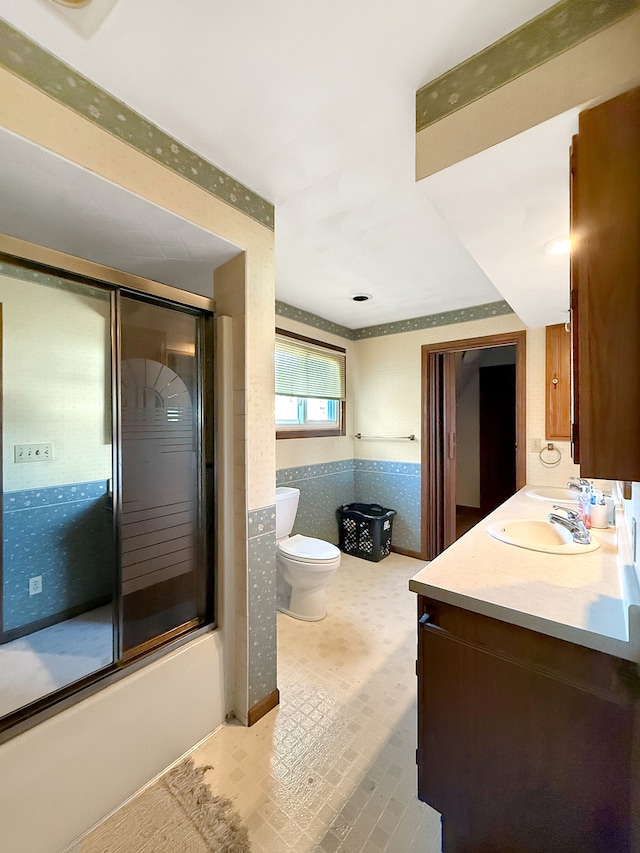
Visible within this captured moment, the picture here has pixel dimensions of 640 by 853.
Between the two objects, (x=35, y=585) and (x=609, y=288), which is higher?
(x=609, y=288)

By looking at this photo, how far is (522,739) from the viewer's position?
3.11 ft

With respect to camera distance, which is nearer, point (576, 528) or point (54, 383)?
point (576, 528)

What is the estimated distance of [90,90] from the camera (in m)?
1.09

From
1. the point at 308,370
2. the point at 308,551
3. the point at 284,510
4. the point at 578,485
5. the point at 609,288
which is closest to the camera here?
the point at 609,288

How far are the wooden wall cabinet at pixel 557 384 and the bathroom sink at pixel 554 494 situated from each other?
1.35 feet

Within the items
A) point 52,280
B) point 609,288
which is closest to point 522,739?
point 609,288

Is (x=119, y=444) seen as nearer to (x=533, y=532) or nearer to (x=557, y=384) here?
(x=533, y=532)

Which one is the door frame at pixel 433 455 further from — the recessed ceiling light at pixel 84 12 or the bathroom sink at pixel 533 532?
the recessed ceiling light at pixel 84 12

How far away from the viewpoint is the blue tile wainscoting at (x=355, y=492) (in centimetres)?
326

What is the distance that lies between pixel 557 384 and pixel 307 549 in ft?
7.29

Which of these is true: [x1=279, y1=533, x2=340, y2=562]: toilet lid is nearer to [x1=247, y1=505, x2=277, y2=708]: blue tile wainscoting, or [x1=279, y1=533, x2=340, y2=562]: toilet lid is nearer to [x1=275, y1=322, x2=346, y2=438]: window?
[x1=247, y1=505, x2=277, y2=708]: blue tile wainscoting

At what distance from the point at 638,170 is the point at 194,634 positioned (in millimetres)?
1981

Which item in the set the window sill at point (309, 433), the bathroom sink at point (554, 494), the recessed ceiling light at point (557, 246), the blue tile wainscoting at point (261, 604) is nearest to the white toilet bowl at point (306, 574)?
the blue tile wainscoting at point (261, 604)

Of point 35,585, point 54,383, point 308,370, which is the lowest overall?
point 35,585
